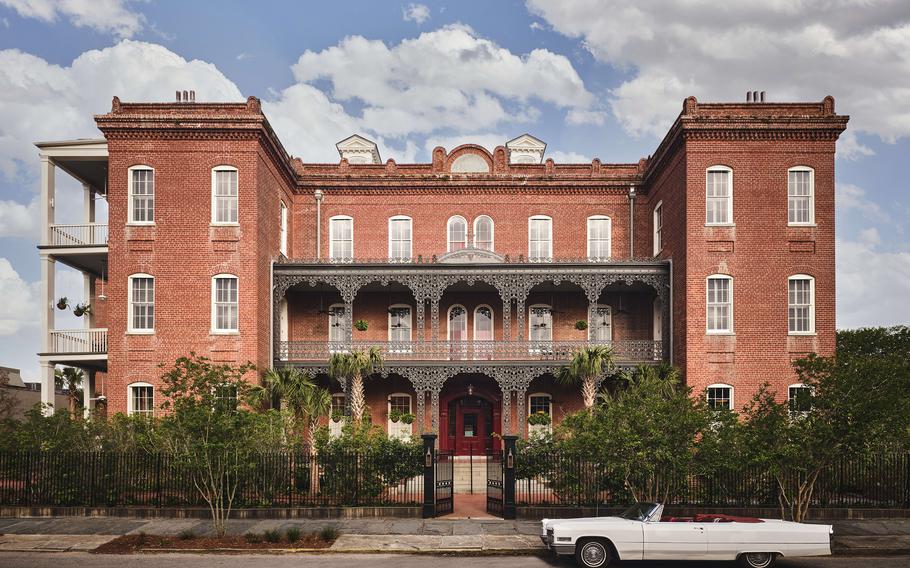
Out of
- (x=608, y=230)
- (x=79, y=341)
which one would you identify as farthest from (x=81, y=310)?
(x=608, y=230)

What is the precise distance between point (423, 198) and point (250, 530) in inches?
649

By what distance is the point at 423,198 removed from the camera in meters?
29.8

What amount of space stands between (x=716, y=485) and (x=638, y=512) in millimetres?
5107

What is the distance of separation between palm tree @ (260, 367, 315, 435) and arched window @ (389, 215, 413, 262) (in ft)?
22.7

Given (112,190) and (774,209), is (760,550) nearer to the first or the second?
(774,209)

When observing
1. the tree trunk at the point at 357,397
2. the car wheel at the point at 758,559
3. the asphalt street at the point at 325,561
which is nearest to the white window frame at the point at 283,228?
the tree trunk at the point at 357,397

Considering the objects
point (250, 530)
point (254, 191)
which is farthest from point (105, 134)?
point (250, 530)

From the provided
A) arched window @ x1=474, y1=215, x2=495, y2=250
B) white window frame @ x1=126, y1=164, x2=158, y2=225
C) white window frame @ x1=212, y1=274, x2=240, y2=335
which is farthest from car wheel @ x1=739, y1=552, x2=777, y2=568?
white window frame @ x1=126, y1=164, x2=158, y2=225

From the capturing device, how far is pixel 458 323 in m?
29.2

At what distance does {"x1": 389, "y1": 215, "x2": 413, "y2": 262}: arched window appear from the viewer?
29594 millimetres

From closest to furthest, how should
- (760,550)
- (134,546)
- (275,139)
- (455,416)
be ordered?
(760,550) < (134,546) < (275,139) < (455,416)

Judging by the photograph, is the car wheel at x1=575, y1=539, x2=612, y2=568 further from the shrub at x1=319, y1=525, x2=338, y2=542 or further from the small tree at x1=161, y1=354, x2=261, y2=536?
the small tree at x1=161, y1=354, x2=261, y2=536

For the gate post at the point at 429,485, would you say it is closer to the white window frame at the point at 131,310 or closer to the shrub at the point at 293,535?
the shrub at the point at 293,535

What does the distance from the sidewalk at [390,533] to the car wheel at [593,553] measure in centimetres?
168
